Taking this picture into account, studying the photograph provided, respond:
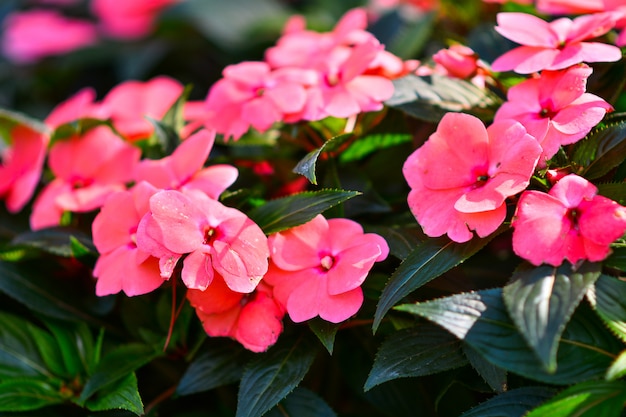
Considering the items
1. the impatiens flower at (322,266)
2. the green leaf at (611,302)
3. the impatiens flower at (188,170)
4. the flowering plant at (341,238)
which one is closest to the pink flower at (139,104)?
the flowering plant at (341,238)

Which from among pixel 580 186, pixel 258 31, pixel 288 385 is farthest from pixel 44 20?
pixel 580 186

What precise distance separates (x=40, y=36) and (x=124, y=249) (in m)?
1.43

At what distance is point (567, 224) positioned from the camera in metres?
0.81

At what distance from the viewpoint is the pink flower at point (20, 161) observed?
A: 1303 mm

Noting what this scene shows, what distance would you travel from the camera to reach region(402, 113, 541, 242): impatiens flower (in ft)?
2.76

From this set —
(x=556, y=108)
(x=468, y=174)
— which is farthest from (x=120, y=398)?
(x=556, y=108)

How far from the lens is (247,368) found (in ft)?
3.21

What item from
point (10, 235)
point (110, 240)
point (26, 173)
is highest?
point (110, 240)

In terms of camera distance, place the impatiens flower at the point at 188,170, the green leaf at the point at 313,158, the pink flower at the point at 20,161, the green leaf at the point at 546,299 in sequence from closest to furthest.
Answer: the green leaf at the point at 546,299, the green leaf at the point at 313,158, the impatiens flower at the point at 188,170, the pink flower at the point at 20,161

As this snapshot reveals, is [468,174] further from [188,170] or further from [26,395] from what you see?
[26,395]

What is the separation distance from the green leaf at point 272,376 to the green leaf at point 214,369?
0.18 ft

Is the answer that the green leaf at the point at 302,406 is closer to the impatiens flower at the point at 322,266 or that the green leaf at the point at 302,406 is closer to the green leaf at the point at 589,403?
the impatiens flower at the point at 322,266

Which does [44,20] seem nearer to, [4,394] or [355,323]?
[4,394]

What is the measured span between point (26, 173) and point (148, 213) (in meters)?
0.55
